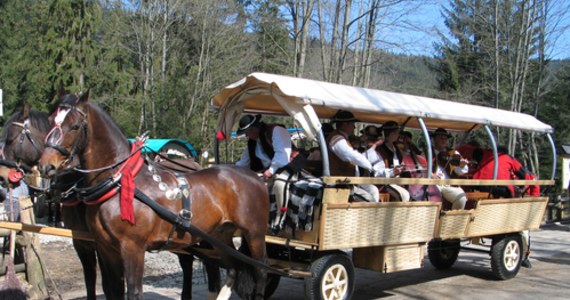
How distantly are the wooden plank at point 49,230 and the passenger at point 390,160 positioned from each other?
3.64 m

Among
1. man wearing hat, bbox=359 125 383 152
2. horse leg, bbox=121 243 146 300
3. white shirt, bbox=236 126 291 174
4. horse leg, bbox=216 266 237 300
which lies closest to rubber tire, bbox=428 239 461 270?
man wearing hat, bbox=359 125 383 152

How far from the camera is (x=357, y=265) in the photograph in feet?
22.7

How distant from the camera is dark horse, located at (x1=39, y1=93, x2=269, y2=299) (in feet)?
15.1

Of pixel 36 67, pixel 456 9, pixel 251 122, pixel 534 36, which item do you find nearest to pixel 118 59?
pixel 36 67

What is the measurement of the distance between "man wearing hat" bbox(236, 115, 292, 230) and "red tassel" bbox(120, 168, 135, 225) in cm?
180

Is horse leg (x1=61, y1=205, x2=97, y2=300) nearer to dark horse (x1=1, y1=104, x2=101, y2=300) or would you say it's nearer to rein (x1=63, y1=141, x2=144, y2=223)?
dark horse (x1=1, y1=104, x2=101, y2=300)

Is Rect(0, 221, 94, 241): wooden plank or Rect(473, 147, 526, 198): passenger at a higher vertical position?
Rect(473, 147, 526, 198): passenger

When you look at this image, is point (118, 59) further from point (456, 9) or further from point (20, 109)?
point (20, 109)

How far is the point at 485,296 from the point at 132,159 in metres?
5.04

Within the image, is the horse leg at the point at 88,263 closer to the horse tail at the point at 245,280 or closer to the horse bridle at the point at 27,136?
the horse bridle at the point at 27,136

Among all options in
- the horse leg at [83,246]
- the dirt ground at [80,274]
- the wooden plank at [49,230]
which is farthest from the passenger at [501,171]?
the wooden plank at [49,230]

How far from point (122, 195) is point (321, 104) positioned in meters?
2.18

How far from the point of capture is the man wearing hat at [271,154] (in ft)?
20.4

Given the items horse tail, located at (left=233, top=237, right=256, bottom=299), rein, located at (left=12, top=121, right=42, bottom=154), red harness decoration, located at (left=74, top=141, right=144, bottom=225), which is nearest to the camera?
red harness decoration, located at (left=74, top=141, right=144, bottom=225)
